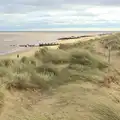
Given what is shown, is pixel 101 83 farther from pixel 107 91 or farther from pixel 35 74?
pixel 35 74

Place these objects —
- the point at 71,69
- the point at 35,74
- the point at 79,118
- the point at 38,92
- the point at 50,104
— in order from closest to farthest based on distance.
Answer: the point at 79,118 < the point at 50,104 < the point at 38,92 < the point at 35,74 < the point at 71,69

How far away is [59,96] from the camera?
821 centimetres

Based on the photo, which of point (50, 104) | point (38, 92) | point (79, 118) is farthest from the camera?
point (38, 92)

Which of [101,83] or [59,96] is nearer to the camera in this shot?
[59,96]

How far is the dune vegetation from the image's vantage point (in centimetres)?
714

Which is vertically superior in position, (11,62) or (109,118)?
(11,62)

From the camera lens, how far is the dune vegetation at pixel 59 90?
714 cm

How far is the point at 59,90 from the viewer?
8586 mm

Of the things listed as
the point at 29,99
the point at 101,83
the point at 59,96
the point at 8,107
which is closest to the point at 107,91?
the point at 101,83

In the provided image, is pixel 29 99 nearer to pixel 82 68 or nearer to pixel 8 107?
pixel 8 107

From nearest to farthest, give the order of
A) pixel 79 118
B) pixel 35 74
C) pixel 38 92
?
pixel 79 118 → pixel 38 92 → pixel 35 74

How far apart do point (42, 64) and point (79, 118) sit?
4.15m

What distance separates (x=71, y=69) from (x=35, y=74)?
5.37 feet

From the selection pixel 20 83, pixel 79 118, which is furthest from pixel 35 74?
pixel 79 118
